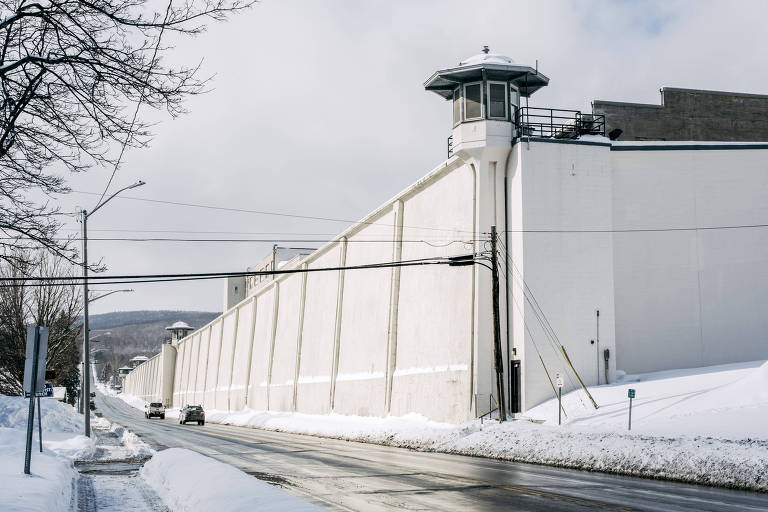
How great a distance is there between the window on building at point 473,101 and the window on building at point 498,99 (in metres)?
0.46

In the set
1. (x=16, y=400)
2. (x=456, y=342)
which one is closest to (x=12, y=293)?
(x=16, y=400)

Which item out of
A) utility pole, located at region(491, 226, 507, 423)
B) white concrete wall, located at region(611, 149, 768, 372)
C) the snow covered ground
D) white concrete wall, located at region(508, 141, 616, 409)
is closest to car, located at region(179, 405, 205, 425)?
the snow covered ground

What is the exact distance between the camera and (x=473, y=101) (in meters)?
32.9

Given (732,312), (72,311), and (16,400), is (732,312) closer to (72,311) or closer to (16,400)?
(16,400)

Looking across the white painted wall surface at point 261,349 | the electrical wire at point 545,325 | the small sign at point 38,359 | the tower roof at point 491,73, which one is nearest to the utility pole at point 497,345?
the electrical wire at point 545,325

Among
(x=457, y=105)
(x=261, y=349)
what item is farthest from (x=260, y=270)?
(x=457, y=105)

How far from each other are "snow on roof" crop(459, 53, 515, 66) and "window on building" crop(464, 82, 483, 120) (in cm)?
93

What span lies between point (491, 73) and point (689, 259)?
11.3 meters

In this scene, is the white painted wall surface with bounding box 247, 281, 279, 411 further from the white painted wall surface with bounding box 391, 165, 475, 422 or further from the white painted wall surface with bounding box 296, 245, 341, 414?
the white painted wall surface with bounding box 391, 165, 475, 422

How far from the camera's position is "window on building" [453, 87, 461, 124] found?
3347 cm

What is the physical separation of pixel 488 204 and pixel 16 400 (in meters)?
23.9

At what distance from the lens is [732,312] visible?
31.8 meters

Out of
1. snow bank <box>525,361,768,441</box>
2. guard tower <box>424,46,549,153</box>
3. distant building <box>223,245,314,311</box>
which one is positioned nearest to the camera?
snow bank <box>525,361,768,441</box>

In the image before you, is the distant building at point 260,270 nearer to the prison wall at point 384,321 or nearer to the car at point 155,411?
the car at point 155,411
